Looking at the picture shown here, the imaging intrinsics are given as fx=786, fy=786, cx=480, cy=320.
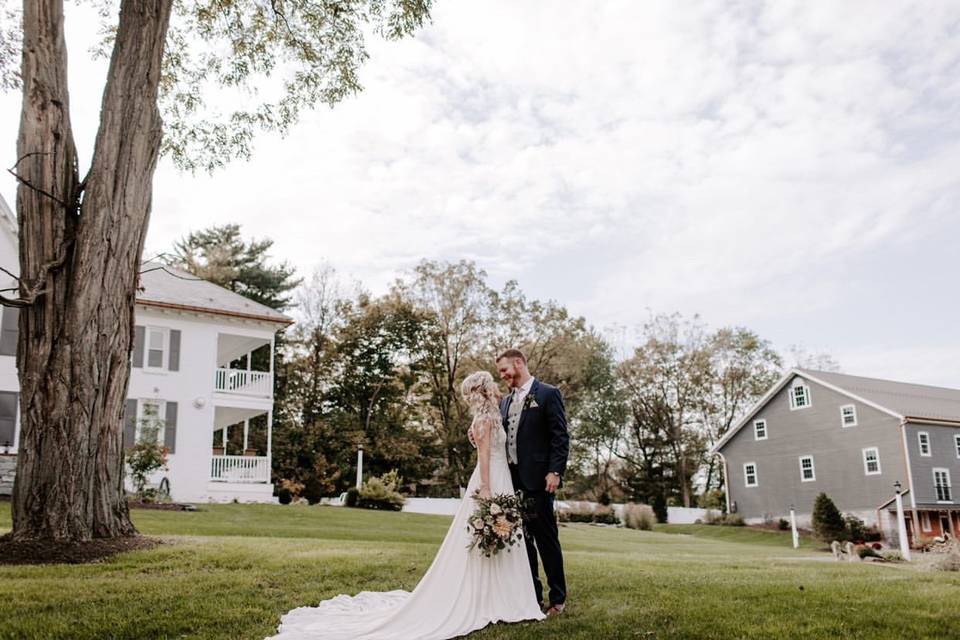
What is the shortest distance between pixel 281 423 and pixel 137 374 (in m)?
14.3

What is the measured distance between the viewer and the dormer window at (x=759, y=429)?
126 ft

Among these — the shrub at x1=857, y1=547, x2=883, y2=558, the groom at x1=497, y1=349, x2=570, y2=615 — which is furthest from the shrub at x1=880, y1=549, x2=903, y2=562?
the groom at x1=497, y1=349, x2=570, y2=615

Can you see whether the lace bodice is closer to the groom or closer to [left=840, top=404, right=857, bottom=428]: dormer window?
the groom

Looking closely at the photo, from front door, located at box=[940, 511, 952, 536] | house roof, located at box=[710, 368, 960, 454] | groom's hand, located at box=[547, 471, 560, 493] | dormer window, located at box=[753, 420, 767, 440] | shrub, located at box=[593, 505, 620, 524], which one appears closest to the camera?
groom's hand, located at box=[547, 471, 560, 493]

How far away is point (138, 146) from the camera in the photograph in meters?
9.16

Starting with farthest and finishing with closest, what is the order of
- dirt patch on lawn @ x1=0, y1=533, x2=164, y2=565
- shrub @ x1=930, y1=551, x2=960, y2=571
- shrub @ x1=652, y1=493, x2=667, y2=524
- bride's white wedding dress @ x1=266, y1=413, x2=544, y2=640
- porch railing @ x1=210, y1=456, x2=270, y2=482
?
shrub @ x1=652, y1=493, x2=667, y2=524
porch railing @ x1=210, y1=456, x2=270, y2=482
shrub @ x1=930, y1=551, x2=960, y2=571
dirt patch on lawn @ x1=0, y1=533, x2=164, y2=565
bride's white wedding dress @ x1=266, y1=413, x2=544, y2=640

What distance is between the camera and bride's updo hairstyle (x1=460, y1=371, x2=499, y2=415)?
19.7 ft

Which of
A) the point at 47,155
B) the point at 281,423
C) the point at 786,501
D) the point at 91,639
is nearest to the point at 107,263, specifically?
the point at 47,155

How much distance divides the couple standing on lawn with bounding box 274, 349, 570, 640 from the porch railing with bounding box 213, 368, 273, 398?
2046 cm

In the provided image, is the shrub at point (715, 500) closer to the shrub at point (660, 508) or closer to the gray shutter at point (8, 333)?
the shrub at point (660, 508)

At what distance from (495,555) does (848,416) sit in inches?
1300

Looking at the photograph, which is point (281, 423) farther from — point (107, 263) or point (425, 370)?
point (107, 263)

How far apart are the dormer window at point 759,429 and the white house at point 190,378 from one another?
24.4m

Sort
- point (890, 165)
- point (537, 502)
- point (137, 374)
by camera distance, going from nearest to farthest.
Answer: point (537, 502)
point (890, 165)
point (137, 374)
